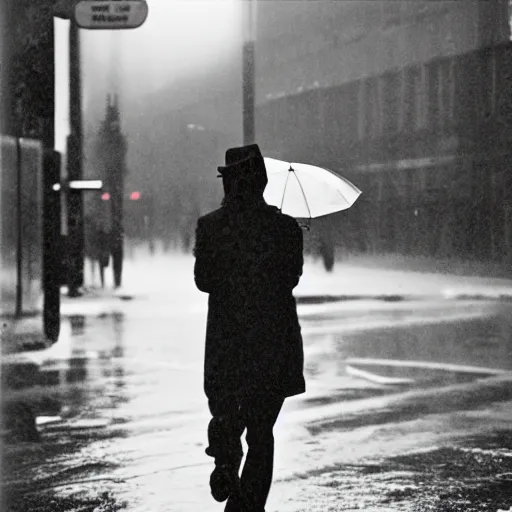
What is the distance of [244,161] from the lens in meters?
4.87

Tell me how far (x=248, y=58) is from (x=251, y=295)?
3175mm

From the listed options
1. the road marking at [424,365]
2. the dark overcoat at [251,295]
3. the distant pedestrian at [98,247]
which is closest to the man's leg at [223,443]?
the dark overcoat at [251,295]

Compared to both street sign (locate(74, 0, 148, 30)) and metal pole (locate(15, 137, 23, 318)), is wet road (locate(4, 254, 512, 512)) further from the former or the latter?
street sign (locate(74, 0, 148, 30))

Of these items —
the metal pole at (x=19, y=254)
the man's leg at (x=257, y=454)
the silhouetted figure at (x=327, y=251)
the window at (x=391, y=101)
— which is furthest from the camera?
the window at (x=391, y=101)

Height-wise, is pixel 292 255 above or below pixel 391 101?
below

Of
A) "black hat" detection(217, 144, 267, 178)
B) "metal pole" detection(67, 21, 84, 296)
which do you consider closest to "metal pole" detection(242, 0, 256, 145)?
"black hat" detection(217, 144, 267, 178)

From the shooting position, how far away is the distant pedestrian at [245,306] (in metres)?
4.82

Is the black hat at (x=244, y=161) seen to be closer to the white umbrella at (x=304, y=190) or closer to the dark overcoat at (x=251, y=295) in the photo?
the dark overcoat at (x=251, y=295)

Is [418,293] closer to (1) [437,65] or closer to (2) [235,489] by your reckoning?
(1) [437,65]

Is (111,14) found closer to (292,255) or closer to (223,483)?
(292,255)

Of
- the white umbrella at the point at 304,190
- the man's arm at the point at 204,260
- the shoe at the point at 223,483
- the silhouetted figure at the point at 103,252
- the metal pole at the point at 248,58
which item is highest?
the metal pole at the point at 248,58

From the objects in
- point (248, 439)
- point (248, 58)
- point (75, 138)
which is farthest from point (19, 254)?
point (248, 439)

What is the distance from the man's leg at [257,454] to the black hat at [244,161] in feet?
3.25

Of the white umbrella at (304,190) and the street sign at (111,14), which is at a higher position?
the street sign at (111,14)
